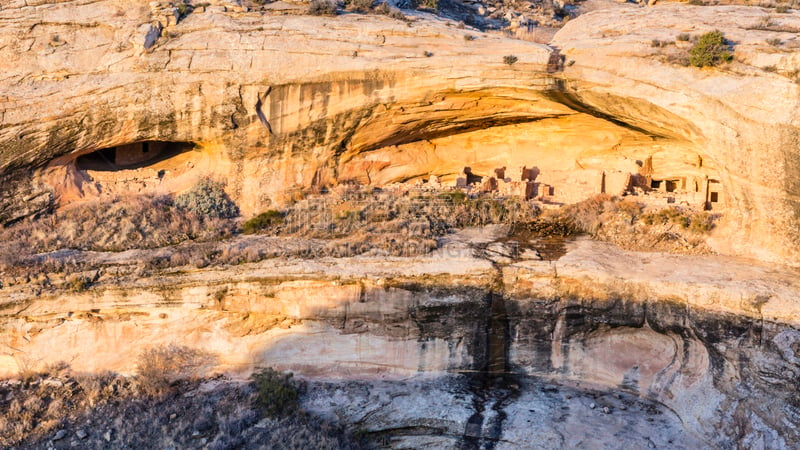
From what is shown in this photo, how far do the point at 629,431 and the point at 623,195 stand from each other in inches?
244

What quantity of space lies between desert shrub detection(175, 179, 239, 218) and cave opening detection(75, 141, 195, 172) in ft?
4.87

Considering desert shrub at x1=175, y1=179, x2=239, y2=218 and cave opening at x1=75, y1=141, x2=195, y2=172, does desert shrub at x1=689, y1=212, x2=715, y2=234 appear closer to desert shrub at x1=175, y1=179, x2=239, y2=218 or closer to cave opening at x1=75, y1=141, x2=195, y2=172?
desert shrub at x1=175, y1=179, x2=239, y2=218

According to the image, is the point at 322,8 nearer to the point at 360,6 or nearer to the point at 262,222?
the point at 360,6

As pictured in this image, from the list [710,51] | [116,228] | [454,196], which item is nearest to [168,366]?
[116,228]

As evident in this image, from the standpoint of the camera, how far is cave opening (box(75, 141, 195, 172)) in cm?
1467

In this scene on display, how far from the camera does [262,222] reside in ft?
44.0

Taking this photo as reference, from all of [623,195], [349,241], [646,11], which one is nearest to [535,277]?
[349,241]

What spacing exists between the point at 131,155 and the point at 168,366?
655 cm

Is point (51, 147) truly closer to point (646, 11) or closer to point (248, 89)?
point (248, 89)

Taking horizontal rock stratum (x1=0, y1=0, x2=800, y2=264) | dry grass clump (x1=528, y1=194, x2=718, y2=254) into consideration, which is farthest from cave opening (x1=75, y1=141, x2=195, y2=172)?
dry grass clump (x1=528, y1=194, x2=718, y2=254)

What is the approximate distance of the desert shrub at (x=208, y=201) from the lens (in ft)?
45.1

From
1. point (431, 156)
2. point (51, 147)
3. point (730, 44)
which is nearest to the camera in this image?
point (730, 44)

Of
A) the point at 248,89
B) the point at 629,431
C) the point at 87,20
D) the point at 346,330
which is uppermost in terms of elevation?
the point at 87,20

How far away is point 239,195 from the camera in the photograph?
1426 cm
